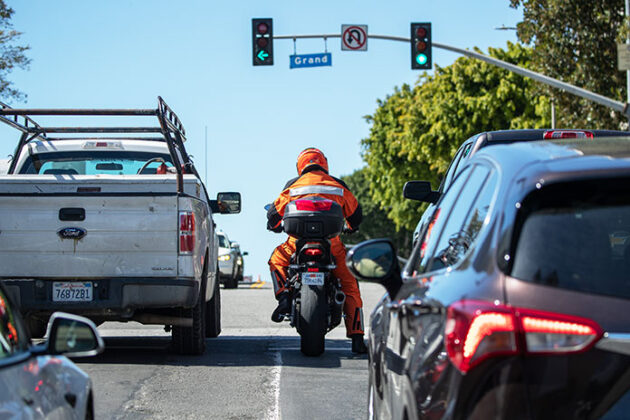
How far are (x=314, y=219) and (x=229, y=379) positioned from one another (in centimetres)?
178

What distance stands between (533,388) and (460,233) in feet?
3.77

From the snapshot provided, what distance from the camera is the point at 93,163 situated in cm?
1220

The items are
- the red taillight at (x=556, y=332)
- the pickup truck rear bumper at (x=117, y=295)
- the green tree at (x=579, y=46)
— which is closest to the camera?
the red taillight at (x=556, y=332)

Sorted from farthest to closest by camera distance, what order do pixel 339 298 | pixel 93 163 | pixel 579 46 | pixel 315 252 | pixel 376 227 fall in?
pixel 376 227 < pixel 579 46 < pixel 93 163 < pixel 339 298 < pixel 315 252

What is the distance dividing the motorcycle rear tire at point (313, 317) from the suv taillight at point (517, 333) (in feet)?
23.5

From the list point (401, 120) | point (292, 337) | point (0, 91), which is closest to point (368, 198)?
point (401, 120)

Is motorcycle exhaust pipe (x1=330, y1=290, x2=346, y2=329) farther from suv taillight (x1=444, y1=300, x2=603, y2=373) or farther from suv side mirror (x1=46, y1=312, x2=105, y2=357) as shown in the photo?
suv taillight (x1=444, y1=300, x2=603, y2=373)

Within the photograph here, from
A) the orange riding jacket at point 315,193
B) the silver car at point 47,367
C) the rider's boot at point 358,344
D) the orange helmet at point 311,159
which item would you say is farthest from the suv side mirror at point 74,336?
the orange helmet at point 311,159

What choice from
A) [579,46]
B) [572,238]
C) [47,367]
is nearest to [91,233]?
[47,367]

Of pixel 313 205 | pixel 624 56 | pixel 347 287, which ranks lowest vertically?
pixel 347 287

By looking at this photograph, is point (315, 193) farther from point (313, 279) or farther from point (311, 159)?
point (313, 279)

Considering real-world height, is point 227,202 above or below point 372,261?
above

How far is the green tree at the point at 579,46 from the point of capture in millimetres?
28953

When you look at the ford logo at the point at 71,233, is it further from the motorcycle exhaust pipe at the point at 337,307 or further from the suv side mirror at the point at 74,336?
the suv side mirror at the point at 74,336
